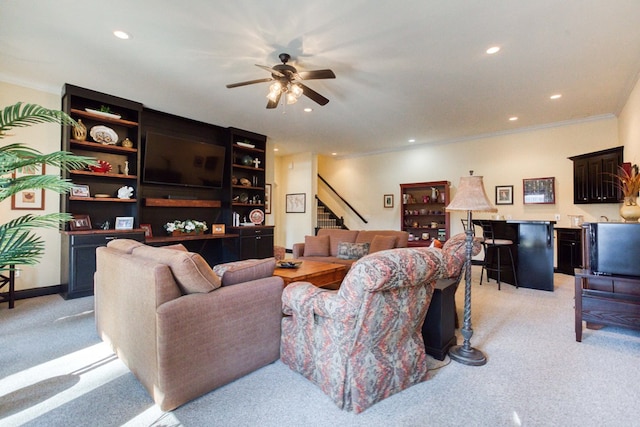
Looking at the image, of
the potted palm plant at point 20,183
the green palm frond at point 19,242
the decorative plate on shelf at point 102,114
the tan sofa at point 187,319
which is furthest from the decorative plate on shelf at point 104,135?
the green palm frond at point 19,242

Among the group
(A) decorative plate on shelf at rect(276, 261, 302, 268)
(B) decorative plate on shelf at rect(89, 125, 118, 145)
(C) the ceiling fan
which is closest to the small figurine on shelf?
(B) decorative plate on shelf at rect(89, 125, 118, 145)

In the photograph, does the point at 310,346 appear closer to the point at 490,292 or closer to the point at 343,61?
the point at 343,61

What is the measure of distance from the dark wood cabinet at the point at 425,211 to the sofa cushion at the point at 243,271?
5.04 meters

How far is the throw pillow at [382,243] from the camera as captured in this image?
4.77 metres

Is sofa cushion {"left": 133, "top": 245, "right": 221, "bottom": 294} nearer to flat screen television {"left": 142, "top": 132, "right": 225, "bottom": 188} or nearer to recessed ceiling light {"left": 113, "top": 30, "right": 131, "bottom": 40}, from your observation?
recessed ceiling light {"left": 113, "top": 30, "right": 131, "bottom": 40}

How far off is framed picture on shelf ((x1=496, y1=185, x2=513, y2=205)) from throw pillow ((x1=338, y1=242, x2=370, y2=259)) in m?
3.47

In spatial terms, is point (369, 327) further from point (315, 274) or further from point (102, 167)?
point (102, 167)

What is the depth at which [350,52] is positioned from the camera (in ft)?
10.6

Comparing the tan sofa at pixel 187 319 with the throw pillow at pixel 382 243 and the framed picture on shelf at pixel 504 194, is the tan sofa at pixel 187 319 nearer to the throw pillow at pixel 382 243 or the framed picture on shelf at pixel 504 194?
the throw pillow at pixel 382 243

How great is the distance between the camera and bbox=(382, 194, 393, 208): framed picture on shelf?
26.0 ft

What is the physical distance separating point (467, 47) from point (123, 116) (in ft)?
16.1

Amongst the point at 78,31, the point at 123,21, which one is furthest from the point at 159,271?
the point at 78,31

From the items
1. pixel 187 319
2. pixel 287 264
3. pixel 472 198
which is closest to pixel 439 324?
pixel 472 198

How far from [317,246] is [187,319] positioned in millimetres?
3515
